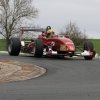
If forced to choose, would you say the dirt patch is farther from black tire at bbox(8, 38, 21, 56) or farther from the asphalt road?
black tire at bbox(8, 38, 21, 56)

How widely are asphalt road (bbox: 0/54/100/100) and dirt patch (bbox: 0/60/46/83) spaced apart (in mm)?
495

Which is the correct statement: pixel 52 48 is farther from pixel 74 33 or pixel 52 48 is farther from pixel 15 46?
pixel 74 33

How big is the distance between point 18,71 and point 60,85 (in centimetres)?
472

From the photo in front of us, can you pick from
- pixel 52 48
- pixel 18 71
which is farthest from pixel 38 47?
pixel 18 71

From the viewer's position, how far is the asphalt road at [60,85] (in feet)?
44.5

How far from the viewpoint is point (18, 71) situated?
20.9m

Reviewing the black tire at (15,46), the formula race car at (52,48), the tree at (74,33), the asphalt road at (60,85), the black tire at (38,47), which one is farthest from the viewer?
the tree at (74,33)

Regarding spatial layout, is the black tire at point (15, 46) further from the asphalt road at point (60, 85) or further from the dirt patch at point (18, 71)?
the asphalt road at point (60, 85)

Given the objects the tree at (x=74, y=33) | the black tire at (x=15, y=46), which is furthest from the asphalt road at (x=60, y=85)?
the tree at (x=74, y=33)

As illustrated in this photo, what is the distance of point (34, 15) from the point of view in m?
73.1

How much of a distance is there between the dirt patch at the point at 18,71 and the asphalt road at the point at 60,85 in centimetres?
50

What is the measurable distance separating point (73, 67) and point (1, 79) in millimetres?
5036

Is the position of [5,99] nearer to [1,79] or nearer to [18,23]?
[1,79]

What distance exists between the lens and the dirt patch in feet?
63.0
